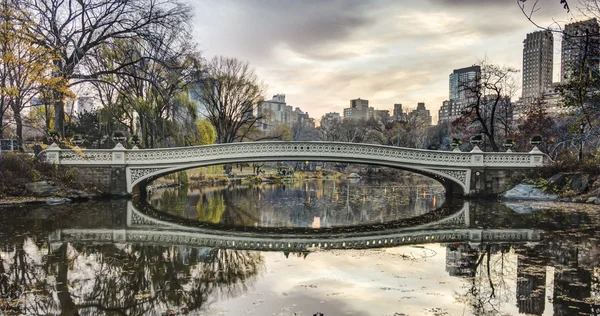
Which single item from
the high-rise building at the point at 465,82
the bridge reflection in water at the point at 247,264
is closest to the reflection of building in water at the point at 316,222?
the bridge reflection in water at the point at 247,264

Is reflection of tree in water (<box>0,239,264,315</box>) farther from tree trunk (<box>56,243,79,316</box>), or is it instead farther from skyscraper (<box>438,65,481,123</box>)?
skyscraper (<box>438,65,481,123</box>)

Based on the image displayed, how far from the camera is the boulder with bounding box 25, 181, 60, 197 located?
1474 centimetres

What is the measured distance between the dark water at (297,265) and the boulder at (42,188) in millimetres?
2775

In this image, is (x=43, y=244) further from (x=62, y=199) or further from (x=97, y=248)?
(x=62, y=199)

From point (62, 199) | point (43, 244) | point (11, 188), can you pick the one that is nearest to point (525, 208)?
point (43, 244)

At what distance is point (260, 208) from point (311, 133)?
53720mm

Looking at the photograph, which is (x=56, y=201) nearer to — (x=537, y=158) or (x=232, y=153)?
(x=232, y=153)

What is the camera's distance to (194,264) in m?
6.59

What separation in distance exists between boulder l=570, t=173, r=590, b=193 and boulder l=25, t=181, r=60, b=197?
2059 cm

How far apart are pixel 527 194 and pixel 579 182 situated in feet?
6.39

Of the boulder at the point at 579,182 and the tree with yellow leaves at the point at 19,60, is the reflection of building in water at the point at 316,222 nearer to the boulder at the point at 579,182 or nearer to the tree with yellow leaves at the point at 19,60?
the tree with yellow leaves at the point at 19,60

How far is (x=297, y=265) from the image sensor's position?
6.67 meters

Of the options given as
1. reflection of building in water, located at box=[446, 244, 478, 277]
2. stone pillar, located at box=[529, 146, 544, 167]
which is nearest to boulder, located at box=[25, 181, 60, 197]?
reflection of building in water, located at box=[446, 244, 478, 277]

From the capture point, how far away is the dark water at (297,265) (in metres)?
→ 4.70
